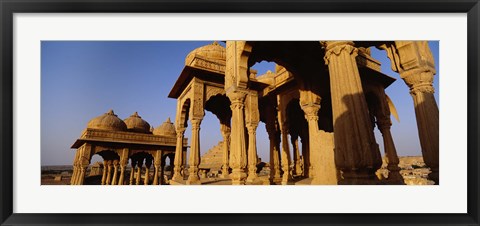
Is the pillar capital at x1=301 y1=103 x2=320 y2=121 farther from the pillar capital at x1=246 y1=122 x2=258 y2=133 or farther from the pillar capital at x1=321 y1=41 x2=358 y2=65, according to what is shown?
the pillar capital at x1=321 y1=41 x2=358 y2=65

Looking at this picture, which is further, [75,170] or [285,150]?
[75,170]

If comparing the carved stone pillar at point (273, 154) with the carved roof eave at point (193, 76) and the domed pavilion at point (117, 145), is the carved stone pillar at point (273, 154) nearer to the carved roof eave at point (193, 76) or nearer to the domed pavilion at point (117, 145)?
the carved roof eave at point (193, 76)

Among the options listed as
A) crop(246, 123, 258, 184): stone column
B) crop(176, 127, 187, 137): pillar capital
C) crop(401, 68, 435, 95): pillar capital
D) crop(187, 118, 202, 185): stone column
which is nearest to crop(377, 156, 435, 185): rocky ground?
crop(401, 68, 435, 95): pillar capital

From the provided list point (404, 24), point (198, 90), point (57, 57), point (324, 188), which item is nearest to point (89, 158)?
point (198, 90)

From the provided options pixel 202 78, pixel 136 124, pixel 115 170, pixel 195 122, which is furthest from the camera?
pixel 136 124

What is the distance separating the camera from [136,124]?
22.1m

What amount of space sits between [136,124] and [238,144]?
672 inches

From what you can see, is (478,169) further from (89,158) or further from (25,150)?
(89,158)

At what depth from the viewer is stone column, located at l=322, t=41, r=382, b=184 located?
3936 millimetres

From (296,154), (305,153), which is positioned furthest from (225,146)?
(296,154)

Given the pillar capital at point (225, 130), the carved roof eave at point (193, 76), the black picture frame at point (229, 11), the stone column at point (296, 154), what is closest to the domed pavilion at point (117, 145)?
the pillar capital at point (225, 130)

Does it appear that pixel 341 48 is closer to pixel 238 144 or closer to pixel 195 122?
pixel 238 144

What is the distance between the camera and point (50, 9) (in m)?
3.45

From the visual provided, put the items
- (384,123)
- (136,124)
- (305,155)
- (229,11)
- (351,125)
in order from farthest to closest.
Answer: (136,124) → (305,155) → (384,123) → (351,125) → (229,11)
